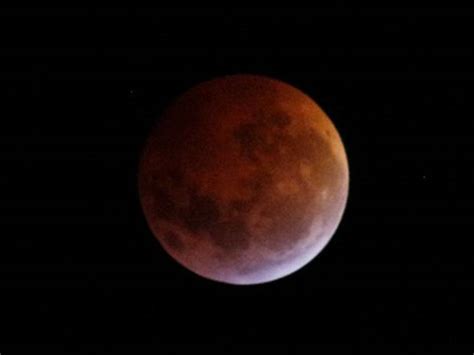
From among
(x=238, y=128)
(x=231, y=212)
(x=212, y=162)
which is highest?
(x=238, y=128)

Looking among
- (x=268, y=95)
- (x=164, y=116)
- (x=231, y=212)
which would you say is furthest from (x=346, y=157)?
(x=164, y=116)

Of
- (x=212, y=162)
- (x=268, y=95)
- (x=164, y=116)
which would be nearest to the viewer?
(x=212, y=162)

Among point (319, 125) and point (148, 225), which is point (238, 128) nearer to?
point (319, 125)

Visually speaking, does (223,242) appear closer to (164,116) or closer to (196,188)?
(196,188)

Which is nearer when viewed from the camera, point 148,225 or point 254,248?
point 254,248

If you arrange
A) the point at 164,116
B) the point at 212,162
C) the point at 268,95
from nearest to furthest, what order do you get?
1. the point at 212,162
2. the point at 268,95
3. the point at 164,116

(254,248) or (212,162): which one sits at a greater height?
(212,162)
